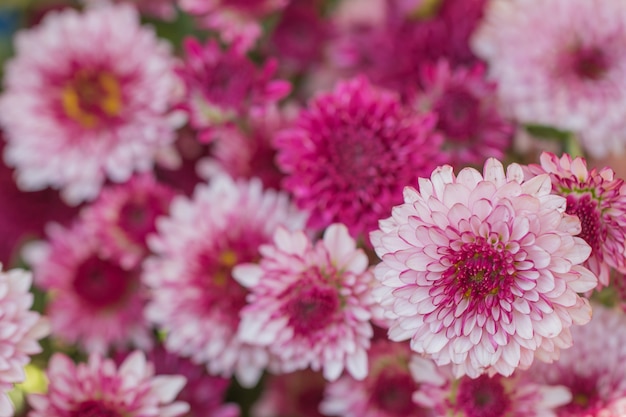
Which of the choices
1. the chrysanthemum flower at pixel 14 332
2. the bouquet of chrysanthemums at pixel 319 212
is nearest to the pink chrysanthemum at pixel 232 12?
the bouquet of chrysanthemums at pixel 319 212

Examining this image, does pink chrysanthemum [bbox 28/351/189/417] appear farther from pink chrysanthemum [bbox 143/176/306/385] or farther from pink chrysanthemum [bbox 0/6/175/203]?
pink chrysanthemum [bbox 0/6/175/203]

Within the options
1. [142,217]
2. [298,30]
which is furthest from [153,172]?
[298,30]

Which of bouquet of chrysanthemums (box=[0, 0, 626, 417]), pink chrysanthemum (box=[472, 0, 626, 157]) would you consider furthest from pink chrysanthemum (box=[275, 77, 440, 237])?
pink chrysanthemum (box=[472, 0, 626, 157])

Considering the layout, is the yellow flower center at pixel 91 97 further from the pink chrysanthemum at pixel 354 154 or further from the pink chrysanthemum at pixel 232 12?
the pink chrysanthemum at pixel 354 154

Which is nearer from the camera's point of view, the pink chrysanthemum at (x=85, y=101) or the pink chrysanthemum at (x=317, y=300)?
the pink chrysanthemum at (x=317, y=300)

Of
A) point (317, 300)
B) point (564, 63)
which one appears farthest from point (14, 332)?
point (564, 63)

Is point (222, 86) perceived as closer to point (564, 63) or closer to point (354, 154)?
point (354, 154)

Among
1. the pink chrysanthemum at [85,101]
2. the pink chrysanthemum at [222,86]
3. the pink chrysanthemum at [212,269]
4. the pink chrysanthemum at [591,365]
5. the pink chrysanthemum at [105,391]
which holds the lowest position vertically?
the pink chrysanthemum at [591,365]
